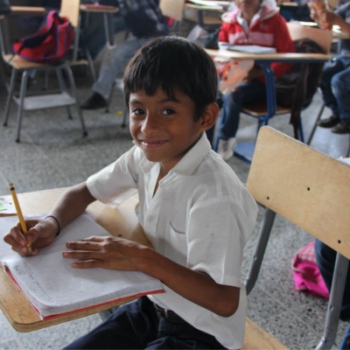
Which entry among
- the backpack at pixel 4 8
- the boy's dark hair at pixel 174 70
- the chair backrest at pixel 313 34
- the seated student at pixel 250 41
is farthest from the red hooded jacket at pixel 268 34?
the boy's dark hair at pixel 174 70

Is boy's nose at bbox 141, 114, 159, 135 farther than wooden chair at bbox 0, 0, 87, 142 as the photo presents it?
No

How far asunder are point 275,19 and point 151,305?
2.50 meters

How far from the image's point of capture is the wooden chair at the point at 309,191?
98 cm

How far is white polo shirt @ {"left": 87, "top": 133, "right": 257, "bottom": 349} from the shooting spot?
79cm

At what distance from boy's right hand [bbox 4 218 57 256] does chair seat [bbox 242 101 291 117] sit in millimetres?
1987

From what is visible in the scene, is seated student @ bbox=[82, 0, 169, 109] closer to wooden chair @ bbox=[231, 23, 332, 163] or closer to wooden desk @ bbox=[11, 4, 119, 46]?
wooden desk @ bbox=[11, 4, 119, 46]

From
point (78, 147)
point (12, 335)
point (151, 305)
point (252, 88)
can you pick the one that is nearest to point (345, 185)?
point (151, 305)

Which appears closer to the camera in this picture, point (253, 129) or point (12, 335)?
point (12, 335)

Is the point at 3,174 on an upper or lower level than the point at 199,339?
lower

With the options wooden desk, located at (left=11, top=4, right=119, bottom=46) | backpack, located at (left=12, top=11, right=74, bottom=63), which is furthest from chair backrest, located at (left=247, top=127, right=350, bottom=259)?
wooden desk, located at (left=11, top=4, right=119, bottom=46)

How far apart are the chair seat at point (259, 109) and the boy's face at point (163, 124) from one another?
1.84 meters

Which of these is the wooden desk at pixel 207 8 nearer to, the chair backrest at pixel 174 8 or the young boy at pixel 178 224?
the chair backrest at pixel 174 8

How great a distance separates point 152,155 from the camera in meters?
0.90

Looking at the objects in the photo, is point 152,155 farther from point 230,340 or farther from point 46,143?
point 46,143
